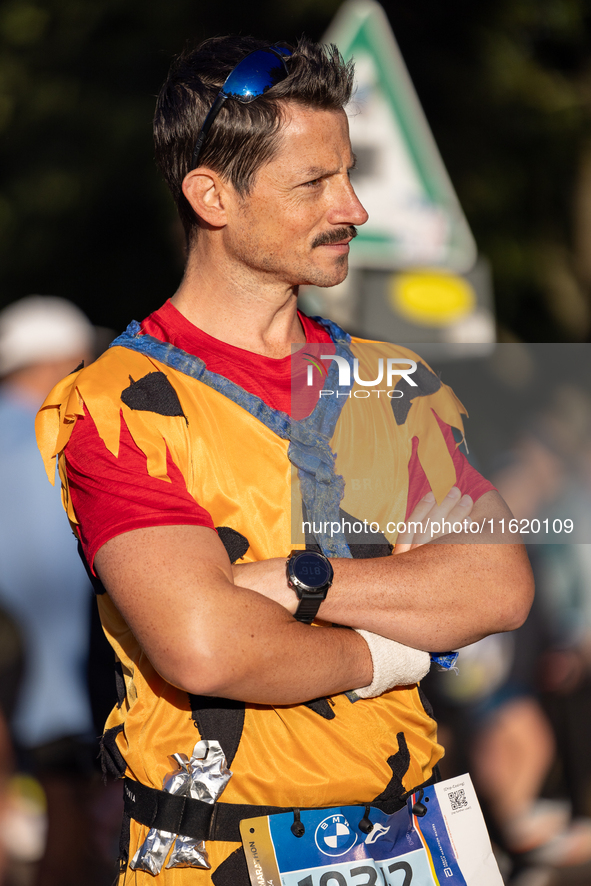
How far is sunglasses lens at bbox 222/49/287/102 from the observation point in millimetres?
2135

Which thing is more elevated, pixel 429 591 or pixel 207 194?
pixel 207 194

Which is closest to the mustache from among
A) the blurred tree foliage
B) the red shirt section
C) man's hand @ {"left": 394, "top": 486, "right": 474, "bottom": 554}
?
the red shirt section

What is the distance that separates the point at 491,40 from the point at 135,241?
2.86m

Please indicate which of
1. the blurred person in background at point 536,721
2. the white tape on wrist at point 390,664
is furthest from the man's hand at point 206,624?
the blurred person in background at point 536,721

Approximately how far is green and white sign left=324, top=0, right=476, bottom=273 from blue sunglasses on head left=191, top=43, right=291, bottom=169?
174 cm

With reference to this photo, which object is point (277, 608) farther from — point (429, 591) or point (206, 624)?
point (429, 591)

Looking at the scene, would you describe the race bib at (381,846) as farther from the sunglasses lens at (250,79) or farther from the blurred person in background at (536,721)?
the blurred person in background at (536,721)

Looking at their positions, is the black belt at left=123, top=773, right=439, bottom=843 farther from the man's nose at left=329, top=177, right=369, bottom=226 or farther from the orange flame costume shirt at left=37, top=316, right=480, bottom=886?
the man's nose at left=329, top=177, right=369, bottom=226

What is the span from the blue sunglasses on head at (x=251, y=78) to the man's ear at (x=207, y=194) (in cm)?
9

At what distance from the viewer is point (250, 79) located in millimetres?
2137

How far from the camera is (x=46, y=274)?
737cm

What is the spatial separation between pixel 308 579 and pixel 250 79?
1.06 metres

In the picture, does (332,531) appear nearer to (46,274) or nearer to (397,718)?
(397,718)

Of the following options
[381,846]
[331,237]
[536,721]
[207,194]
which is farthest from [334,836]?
[536,721]
